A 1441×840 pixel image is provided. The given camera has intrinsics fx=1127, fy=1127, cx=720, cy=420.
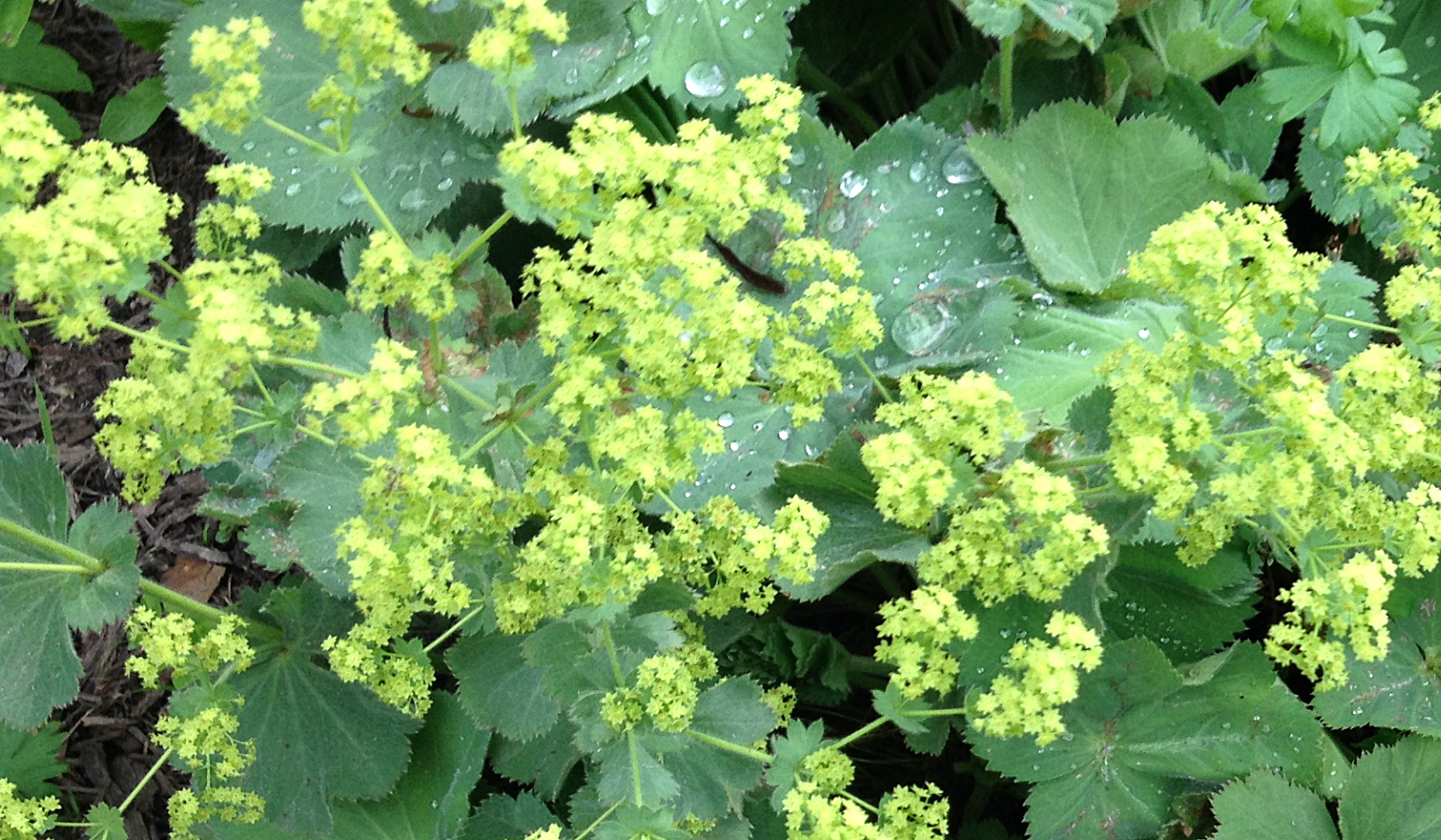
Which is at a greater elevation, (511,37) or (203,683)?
(511,37)

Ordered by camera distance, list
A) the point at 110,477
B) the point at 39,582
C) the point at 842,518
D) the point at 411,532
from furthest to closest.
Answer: the point at 110,477 → the point at 842,518 → the point at 39,582 → the point at 411,532

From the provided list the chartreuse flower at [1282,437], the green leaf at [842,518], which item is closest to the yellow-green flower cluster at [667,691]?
the green leaf at [842,518]

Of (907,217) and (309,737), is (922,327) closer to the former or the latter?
(907,217)

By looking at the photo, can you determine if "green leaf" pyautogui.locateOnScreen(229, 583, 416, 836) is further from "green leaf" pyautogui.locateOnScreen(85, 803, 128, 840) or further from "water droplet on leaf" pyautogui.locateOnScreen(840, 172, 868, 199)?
"water droplet on leaf" pyautogui.locateOnScreen(840, 172, 868, 199)

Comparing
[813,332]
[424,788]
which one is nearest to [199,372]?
[813,332]

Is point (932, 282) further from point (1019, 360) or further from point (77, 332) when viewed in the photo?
point (77, 332)

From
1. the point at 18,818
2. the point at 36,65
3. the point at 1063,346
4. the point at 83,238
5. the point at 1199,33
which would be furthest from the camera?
the point at 36,65

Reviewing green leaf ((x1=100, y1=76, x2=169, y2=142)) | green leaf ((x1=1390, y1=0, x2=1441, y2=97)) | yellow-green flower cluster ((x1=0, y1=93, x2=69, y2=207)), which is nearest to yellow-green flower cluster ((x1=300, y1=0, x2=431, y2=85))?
yellow-green flower cluster ((x1=0, y1=93, x2=69, y2=207))
